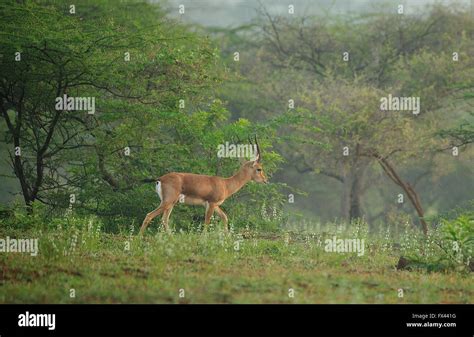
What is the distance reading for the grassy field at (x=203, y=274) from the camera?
40.0ft

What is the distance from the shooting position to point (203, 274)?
13.5 meters

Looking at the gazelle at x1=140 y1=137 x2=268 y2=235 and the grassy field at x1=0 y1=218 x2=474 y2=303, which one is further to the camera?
the gazelle at x1=140 y1=137 x2=268 y2=235

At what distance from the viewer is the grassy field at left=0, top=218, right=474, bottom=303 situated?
12203mm

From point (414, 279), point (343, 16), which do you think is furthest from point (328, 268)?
point (343, 16)
